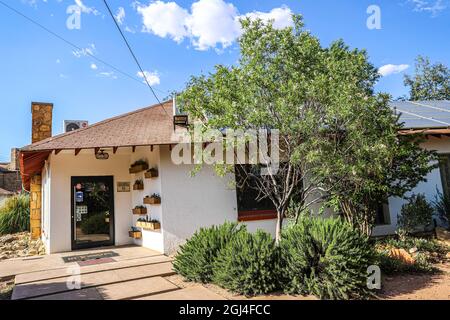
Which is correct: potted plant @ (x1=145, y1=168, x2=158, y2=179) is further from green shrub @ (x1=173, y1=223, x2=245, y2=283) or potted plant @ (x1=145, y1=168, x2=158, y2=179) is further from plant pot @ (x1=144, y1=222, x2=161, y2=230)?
green shrub @ (x1=173, y1=223, x2=245, y2=283)

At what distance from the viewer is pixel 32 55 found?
25.1ft

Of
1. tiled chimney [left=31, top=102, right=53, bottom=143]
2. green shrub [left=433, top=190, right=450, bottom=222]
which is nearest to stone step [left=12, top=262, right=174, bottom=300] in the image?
green shrub [left=433, top=190, right=450, bottom=222]

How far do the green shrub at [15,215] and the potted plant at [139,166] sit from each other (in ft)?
28.4

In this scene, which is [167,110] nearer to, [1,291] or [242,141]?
[242,141]

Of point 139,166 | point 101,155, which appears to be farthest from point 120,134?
point 139,166

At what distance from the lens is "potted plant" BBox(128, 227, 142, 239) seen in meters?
10.1

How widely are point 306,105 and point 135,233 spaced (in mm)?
6712

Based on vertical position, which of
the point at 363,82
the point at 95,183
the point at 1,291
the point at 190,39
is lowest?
the point at 1,291

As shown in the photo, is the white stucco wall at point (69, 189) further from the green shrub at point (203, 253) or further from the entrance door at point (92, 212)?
the green shrub at point (203, 253)

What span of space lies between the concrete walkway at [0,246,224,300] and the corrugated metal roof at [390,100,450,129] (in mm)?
7651

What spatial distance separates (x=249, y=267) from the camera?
531 cm

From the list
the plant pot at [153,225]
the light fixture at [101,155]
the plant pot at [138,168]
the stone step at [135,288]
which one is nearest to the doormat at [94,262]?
the plant pot at [153,225]
